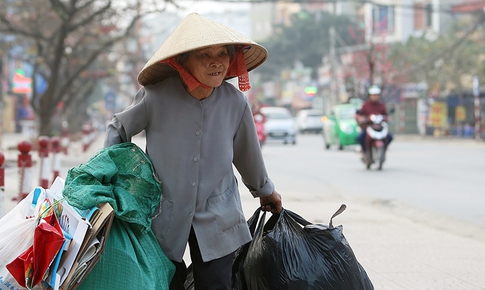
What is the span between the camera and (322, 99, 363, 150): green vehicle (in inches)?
896

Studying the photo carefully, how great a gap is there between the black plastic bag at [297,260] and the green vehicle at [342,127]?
18.8m

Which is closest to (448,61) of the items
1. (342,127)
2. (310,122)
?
(310,122)

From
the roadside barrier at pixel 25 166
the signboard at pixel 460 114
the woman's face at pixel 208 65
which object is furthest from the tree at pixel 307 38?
the woman's face at pixel 208 65

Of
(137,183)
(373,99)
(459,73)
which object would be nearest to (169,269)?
(137,183)

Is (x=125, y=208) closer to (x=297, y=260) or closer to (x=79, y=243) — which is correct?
(x=79, y=243)

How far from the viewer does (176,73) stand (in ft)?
10.6

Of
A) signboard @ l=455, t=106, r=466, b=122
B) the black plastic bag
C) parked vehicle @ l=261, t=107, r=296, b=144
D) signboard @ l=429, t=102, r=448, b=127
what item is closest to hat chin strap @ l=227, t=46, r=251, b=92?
the black plastic bag

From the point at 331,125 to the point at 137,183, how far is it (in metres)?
21.0

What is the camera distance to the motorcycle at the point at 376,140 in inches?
561

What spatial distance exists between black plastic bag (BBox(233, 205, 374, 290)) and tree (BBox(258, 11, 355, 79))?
57.4 m

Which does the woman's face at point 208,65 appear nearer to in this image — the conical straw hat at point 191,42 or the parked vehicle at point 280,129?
the conical straw hat at point 191,42

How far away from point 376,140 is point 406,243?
8.16 m

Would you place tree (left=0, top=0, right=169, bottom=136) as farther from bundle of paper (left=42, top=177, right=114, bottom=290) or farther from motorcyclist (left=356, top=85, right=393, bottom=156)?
bundle of paper (left=42, top=177, right=114, bottom=290)

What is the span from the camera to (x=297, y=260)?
11.1 ft
